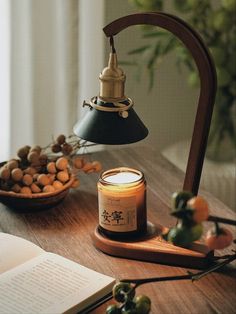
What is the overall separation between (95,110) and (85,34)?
99 cm

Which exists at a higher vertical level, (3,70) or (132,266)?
(3,70)

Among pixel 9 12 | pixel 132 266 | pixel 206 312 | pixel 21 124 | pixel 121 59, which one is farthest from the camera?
pixel 121 59

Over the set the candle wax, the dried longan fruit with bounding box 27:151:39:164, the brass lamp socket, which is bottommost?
the dried longan fruit with bounding box 27:151:39:164

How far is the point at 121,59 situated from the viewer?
7.17 feet

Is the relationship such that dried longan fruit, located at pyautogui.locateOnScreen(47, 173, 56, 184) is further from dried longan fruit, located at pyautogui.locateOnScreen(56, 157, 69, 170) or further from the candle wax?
the candle wax

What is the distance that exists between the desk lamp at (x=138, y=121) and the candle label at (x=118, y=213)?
0.15 feet

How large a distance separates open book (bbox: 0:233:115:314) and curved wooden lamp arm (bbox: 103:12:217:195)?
23 cm

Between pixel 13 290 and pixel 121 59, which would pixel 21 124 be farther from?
pixel 13 290

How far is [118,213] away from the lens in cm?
112

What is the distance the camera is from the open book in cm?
95

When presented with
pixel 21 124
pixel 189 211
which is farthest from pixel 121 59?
pixel 189 211

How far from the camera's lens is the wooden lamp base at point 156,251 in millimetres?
1093

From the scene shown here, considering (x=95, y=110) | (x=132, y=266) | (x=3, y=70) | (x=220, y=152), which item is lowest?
(x=220, y=152)

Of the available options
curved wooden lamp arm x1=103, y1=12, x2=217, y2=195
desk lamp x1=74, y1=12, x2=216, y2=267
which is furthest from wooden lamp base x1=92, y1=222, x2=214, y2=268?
curved wooden lamp arm x1=103, y1=12, x2=217, y2=195
